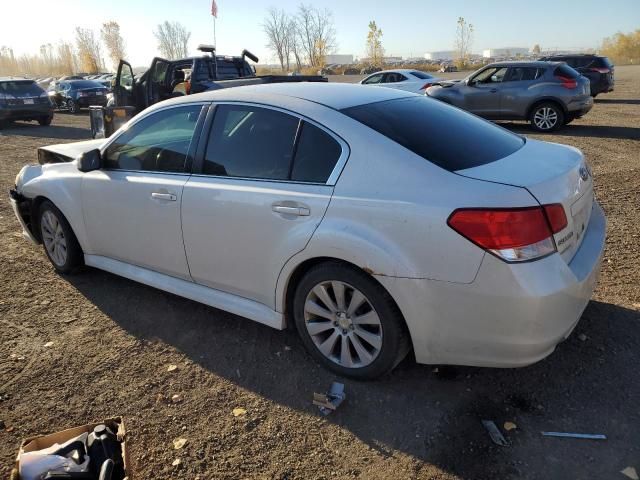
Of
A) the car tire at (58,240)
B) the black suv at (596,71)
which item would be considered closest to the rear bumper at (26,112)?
the car tire at (58,240)

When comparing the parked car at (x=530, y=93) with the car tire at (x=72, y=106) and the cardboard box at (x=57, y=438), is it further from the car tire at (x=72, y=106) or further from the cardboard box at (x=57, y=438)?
the car tire at (x=72, y=106)

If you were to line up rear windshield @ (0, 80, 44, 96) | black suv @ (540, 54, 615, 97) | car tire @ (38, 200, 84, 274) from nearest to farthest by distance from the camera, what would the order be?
car tire @ (38, 200, 84, 274) → rear windshield @ (0, 80, 44, 96) → black suv @ (540, 54, 615, 97)

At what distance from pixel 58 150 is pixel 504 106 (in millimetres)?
11067

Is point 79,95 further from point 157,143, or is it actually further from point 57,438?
point 57,438

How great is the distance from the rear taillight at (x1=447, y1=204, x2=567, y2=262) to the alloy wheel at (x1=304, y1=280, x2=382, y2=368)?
69 centimetres

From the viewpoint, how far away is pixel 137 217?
3795 mm

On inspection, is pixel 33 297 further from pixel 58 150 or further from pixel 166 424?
pixel 166 424

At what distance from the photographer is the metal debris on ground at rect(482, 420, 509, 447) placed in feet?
8.34

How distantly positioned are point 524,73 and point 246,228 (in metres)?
11.8

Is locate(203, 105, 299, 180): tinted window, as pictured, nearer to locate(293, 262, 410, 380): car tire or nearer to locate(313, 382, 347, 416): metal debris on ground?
locate(293, 262, 410, 380): car tire

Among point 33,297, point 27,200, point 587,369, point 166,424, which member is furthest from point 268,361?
point 27,200

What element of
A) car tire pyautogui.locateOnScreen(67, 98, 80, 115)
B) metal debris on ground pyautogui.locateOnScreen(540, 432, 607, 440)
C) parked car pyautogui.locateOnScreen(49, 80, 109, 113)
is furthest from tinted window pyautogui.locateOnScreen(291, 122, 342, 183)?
car tire pyautogui.locateOnScreen(67, 98, 80, 115)

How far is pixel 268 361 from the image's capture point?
11.0 ft

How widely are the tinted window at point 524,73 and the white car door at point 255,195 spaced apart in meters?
11.3
